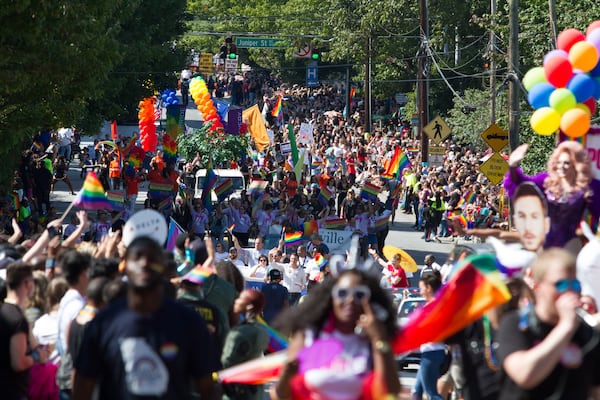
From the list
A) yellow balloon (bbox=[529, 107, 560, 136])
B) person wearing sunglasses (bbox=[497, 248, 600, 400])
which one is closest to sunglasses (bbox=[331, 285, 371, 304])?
person wearing sunglasses (bbox=[497, 248, 600, 400])

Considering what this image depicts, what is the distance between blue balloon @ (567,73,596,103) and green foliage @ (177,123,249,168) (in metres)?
29.3

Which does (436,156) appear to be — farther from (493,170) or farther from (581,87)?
(581,87)

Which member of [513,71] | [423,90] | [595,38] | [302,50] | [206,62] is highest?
[302,50]

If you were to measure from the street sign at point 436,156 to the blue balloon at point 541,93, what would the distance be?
28506 mm

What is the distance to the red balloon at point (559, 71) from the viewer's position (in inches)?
423

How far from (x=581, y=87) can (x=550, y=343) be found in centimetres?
500

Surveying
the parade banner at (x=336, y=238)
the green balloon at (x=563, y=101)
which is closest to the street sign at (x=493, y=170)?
the parade banner at (x=336, y=238)

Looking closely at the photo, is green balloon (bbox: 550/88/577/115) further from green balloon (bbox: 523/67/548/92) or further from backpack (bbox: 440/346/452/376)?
backpack (bbox: 440/346/452/376)

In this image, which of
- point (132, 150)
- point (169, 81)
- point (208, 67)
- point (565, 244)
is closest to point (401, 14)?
point (169, 81)

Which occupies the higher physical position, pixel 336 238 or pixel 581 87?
pixel 581 87

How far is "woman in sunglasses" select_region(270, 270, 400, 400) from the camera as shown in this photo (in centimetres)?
605

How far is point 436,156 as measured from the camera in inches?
1609

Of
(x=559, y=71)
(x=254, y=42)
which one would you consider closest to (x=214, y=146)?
(x=254, y=42)

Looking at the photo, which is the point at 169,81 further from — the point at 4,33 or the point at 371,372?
the point at 371,372
